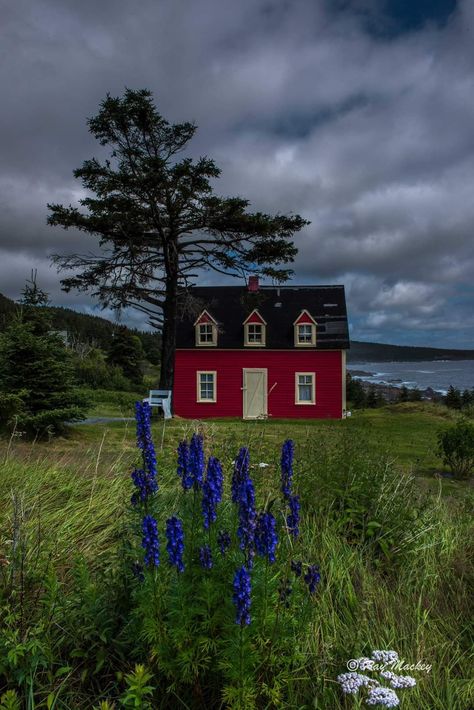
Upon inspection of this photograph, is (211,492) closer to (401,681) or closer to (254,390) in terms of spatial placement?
(401,681)

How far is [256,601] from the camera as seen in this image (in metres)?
2.44

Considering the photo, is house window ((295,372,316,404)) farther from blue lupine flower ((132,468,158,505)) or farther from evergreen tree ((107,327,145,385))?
blue lupine flower ((132,468,158,505))

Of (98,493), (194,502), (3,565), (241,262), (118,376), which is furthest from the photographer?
(118,376)

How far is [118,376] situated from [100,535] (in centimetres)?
3336

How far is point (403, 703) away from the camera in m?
2.47

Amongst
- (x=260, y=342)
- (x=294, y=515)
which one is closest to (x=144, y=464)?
(x=294, y=515)

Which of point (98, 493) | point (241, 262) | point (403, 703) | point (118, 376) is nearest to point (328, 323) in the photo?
point (241, 262)

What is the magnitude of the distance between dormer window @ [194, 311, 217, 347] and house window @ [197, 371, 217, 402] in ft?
5.18


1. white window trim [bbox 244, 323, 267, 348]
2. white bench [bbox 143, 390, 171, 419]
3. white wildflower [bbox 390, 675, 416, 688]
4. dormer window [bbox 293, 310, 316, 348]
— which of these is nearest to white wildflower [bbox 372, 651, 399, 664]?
white wildflower [bbox 390, 675, 416, 688]

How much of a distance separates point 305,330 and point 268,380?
128 inches

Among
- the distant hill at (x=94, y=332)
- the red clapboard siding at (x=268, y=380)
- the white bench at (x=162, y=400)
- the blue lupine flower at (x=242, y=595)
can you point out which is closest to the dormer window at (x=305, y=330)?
the red clapboard siding at (x=268, y=380)

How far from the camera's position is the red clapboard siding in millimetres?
25875

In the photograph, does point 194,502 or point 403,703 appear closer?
point 403,703

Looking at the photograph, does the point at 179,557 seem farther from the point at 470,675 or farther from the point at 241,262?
the point at 241,262
